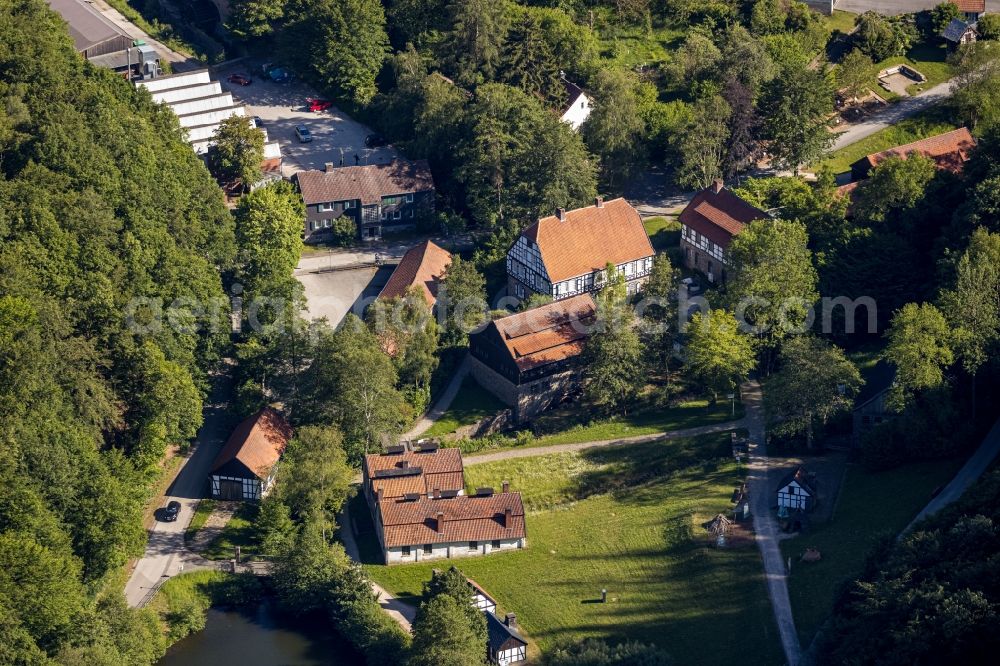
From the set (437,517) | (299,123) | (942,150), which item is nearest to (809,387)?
(437,517)

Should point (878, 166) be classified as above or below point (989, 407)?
above

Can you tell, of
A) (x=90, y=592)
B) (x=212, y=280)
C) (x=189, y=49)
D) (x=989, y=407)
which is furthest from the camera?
(x=189, y=49)

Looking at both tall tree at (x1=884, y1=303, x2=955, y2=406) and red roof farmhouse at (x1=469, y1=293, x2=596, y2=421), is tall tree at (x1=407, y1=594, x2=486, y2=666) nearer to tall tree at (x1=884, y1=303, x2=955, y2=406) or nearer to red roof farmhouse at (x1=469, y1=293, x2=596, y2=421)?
red roof farmhouse at (x1=469, y1=293, x2=596, y2=421)

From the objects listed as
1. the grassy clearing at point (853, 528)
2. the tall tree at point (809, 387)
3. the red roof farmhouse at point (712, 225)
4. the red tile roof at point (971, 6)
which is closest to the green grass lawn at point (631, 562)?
the grassy clearing at point (853, 528)

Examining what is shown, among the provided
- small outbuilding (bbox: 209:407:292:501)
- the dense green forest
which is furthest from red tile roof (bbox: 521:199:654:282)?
small outbuilding (bbox: 209:407:292:501)

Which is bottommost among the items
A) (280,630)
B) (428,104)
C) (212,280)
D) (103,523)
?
(280,630)

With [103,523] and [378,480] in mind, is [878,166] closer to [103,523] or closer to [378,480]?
[378,480]

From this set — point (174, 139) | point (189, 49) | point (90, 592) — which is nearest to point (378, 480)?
point (90, 592)

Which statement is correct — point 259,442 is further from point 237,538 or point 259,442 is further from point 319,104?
point 319,104
